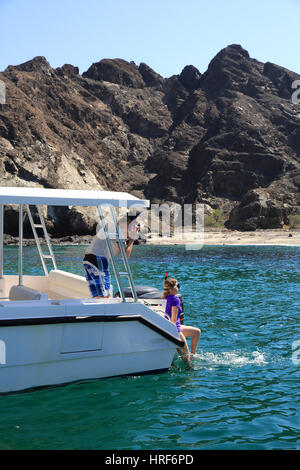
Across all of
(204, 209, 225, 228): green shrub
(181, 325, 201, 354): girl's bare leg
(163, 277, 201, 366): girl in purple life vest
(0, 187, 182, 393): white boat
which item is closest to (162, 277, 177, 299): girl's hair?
(163, 277, 201, 366): girl in purple life vest

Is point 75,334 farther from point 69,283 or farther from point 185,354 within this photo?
point 185,354

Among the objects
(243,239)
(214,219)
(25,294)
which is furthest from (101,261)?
(214,219)

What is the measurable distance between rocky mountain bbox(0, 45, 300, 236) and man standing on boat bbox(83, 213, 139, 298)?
63.9 m

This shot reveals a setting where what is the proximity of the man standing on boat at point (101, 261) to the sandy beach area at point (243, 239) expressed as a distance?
2536 inches

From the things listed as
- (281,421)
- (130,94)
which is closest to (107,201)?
(281,421)

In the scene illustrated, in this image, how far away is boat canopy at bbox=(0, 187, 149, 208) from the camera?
21.8ft

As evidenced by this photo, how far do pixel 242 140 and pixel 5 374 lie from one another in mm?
134639

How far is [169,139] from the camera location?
16125 centimetres

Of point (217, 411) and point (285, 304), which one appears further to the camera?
point (285, 304)

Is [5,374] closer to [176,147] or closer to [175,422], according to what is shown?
[175,422]

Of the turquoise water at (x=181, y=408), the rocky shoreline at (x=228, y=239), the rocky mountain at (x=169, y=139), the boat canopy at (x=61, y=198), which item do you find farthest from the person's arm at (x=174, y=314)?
the rocky mountain at (x=169, y=139)

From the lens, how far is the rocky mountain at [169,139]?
311 feet

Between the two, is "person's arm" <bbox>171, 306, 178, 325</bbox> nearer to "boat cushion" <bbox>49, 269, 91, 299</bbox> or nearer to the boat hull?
the boat hull
